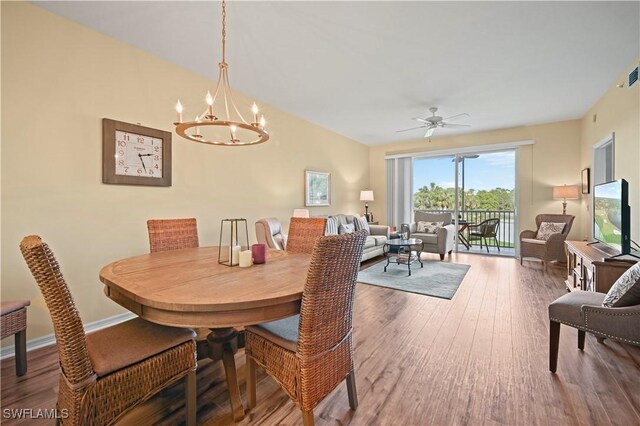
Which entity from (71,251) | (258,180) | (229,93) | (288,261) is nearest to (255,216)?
(258,180)

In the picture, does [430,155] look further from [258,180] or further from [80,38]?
[80,38]

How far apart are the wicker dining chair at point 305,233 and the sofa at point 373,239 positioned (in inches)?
100

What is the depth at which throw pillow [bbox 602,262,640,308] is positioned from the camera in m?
1.61

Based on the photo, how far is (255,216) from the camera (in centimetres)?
415

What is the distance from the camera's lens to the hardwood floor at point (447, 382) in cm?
150

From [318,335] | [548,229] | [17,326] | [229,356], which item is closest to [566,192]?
[548,229]

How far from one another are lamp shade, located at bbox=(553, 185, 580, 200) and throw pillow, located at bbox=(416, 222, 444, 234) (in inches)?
78.9

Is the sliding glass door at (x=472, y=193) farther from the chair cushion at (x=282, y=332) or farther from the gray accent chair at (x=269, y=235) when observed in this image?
the chair cushion at (x=282, y=332)

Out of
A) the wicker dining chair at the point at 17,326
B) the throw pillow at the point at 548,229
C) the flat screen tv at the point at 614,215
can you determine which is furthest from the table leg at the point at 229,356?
the throw pillow at the point at 548,229

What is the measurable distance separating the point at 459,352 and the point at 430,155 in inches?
209

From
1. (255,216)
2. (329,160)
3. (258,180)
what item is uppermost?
(329,160)

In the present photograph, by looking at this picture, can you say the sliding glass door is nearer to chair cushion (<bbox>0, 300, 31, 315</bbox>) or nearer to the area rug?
the area rug

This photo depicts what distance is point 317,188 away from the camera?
5484 millimetres

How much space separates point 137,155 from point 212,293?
2.24m
